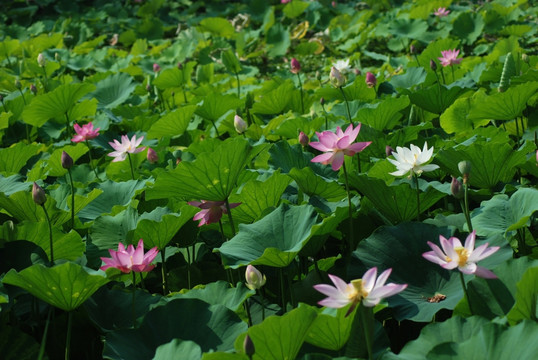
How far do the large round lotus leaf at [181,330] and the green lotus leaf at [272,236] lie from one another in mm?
125

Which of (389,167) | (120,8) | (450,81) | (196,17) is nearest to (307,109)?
(450,81)

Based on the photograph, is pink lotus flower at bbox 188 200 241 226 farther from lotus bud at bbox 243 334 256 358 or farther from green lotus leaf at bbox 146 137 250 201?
lotus bud at bbox 243 334 256 358

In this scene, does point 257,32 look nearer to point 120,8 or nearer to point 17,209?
point 120,8

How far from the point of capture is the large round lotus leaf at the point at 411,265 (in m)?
1.18

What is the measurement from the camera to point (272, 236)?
1.33 m

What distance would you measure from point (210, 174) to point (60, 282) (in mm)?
419

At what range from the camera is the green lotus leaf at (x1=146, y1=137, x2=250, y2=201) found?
4.55 feet

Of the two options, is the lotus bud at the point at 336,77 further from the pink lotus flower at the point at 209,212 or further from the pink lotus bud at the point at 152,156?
the pink lotus flower at the point at 209,212

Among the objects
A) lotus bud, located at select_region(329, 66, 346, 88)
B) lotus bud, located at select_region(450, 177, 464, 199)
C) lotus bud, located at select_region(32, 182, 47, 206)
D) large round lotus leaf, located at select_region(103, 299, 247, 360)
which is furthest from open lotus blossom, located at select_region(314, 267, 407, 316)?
lotus bud, located at select_region(329, 66, 346, 88)

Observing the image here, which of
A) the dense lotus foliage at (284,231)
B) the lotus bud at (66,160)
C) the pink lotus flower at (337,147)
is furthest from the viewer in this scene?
the lotus bud at (66,160)

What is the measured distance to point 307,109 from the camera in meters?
2.78

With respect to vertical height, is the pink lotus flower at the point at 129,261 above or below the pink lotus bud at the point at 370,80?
above

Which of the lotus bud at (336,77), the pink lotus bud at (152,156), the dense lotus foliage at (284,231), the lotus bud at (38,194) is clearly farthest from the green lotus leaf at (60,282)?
the lotus bud at (336,77)

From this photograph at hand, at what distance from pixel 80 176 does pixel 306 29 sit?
3.12 metres
